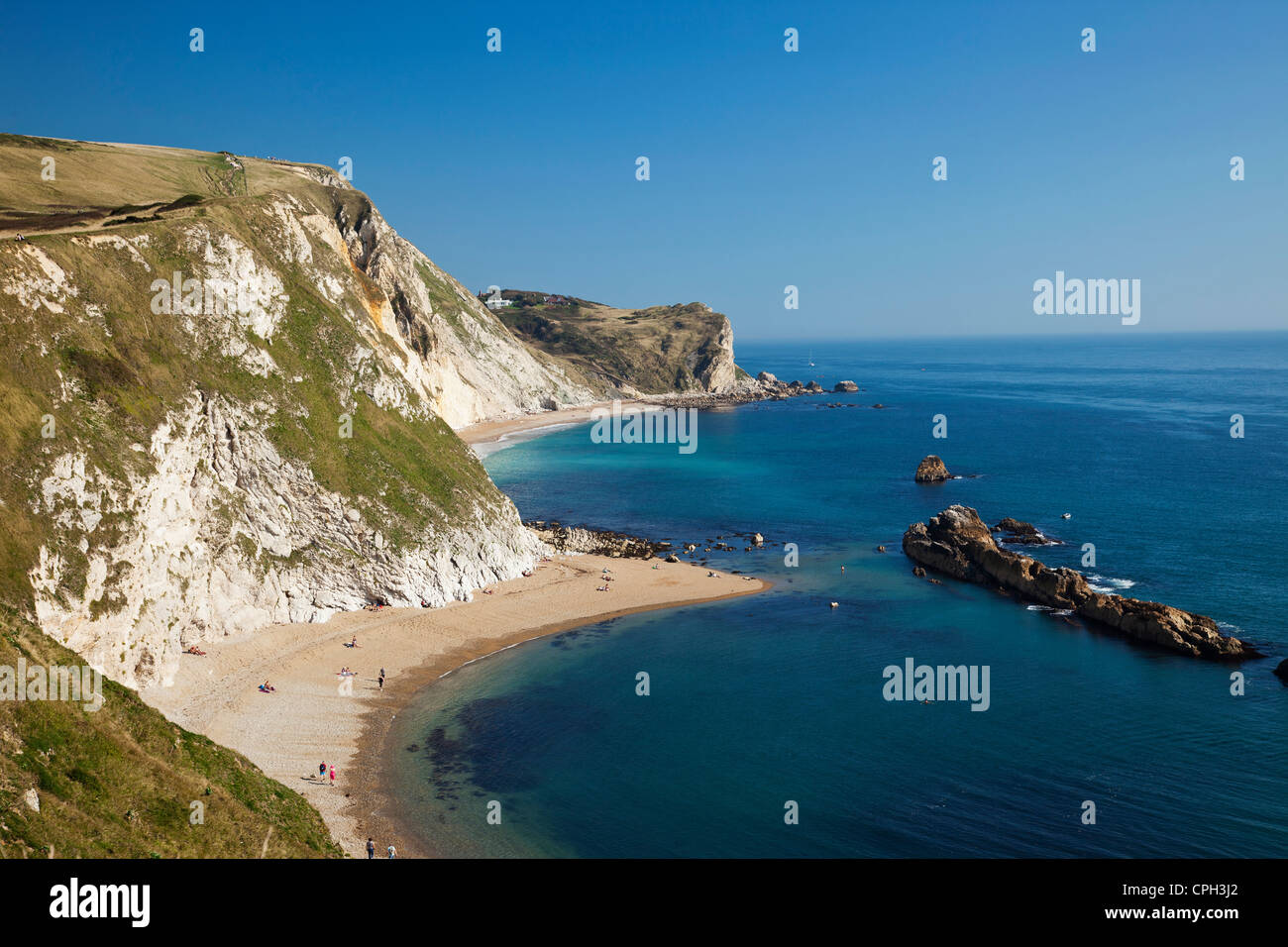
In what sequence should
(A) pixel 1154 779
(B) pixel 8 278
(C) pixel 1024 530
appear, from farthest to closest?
1. (C) pixel 1024 530
2. (B) pixel 8 278
3. (A) pixel 1154 779

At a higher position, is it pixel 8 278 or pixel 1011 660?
pixel 8 278

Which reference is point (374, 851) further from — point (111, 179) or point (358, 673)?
point (111, 179)

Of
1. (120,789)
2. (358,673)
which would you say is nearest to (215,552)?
(358,673)

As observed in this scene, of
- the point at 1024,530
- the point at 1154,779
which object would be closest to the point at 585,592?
the point at 1154,779

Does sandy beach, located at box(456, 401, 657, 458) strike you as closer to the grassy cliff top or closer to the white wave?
the grassy cliff top

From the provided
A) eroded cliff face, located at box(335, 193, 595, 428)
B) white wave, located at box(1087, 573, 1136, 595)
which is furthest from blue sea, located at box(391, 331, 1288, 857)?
eroded cliff face, located at box(335, 193, 595, 428)

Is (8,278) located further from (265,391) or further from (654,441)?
(654,441)

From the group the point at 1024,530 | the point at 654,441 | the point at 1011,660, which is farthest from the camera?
the point at 654,441
